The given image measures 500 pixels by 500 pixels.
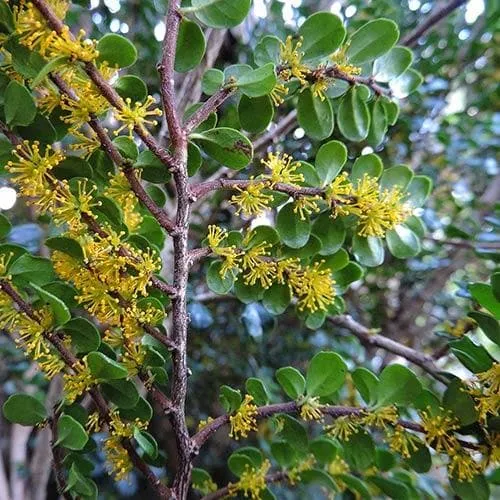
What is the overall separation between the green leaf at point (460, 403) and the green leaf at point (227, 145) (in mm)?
274

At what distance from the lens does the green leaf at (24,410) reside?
1.47 feet

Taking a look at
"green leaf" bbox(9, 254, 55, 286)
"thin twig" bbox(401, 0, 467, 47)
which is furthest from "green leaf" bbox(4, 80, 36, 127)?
"thin twig" bbox(401, 0, 467, 47)

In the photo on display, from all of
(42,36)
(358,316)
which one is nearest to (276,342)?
(358,316)

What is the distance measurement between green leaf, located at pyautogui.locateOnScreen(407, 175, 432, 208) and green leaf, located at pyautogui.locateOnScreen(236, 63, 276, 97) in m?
0.25

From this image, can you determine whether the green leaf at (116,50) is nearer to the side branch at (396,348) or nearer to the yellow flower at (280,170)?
the yellow flower at (280,170)

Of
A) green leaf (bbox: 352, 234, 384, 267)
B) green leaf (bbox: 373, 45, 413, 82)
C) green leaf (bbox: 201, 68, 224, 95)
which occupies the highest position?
green leaf (bbox: 373, 45, 413, 82)

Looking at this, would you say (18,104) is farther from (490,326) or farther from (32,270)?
(490,326)

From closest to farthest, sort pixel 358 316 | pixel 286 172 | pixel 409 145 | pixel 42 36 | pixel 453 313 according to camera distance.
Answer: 1. pixel 42 36
2. pixel 286 172
3. pixel 409 145
4. pixel 358 316
5. pixel 453 313

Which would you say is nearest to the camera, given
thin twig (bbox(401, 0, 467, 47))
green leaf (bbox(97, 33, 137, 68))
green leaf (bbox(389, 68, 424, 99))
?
green leaf (bbox(97, 33, 137, 68))

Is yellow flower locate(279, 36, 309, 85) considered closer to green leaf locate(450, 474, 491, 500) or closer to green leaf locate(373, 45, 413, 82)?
green leaf locate(373, 45, 413, 82)

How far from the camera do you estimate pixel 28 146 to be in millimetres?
396

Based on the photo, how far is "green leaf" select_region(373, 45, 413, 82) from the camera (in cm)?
53

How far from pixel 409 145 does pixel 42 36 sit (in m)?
0.77

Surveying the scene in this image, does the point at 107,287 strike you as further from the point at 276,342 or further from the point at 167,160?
the point at 276,342
